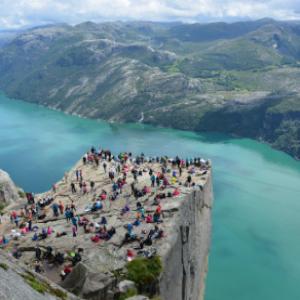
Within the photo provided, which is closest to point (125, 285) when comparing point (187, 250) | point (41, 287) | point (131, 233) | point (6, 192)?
point (131, 233)

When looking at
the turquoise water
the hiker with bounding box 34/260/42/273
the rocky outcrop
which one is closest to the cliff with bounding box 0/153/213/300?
the hiker with bounding box 34/260/42/273

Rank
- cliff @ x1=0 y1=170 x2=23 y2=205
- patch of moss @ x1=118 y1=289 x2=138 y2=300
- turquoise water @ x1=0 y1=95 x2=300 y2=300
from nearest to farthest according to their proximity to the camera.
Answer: patch of moss @ x1=118 y1=289 x2=138 y2=300
cliff @ x1=0 y1=170 x2=23 y2=205
turquoise water @ x1=0 y1=95 x2=300 y2=300

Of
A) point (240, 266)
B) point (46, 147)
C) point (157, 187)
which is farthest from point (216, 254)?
point (46, 147)

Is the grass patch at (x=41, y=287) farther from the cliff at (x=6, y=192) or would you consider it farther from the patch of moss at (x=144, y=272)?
the cliff at (x=6, y=192)

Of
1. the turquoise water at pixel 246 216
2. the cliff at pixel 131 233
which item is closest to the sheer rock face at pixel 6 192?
the cliff at pixel 131 233

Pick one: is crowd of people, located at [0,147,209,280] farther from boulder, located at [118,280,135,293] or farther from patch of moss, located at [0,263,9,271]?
patch of moss, located at [0,263,9,271]
